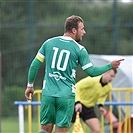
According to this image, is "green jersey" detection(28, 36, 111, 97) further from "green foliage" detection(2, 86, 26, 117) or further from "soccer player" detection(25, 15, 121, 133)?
"green foliage" detection(2, 86, 26, 117)

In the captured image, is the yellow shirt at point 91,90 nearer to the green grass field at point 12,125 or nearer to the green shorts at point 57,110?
the green shorts at point 57,110

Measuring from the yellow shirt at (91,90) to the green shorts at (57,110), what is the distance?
2.91 metres

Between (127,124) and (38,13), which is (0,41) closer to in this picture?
(38,13)

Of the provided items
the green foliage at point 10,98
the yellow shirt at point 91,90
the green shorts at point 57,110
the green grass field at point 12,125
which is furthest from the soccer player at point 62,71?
the green foliage at point 10,98

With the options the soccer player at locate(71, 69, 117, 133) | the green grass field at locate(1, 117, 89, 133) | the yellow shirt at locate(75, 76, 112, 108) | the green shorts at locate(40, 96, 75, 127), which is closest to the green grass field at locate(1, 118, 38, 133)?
the green grass field at locate(1, 117, 89, 133)

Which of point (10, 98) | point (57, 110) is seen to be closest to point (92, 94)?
point (57, 110)

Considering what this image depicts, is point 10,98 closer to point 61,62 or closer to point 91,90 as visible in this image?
point 91,90

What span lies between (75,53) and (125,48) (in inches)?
491

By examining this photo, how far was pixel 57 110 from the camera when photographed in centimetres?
816

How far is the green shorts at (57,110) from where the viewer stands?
8.08 m

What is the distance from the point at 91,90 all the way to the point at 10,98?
8582mm

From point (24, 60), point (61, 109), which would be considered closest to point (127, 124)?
point (61, 109)

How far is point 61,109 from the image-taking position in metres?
8.12

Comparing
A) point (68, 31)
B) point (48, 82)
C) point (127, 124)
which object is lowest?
point (127, 124)
